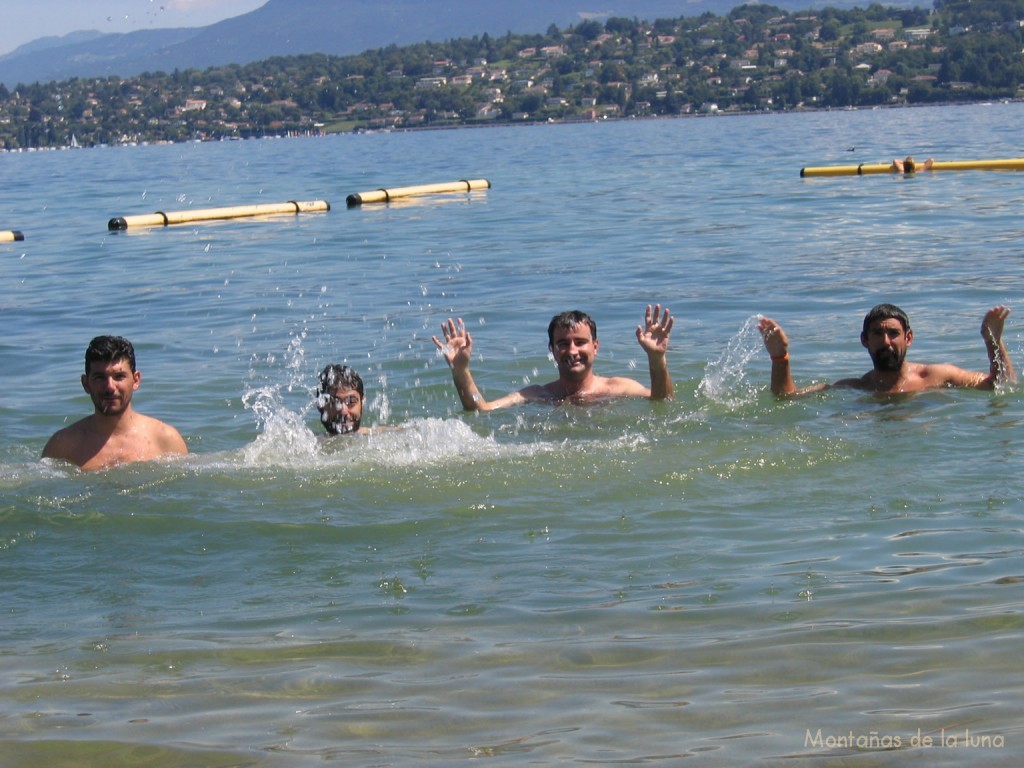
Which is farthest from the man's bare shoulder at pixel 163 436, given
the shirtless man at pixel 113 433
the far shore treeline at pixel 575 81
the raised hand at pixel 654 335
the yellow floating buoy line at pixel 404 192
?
the far shore treeline at pixel 575 81

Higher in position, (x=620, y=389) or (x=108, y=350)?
(x=108, y=350)

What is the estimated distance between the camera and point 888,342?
871cm

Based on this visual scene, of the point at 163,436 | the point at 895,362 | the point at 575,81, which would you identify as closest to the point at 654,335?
the point at 895,362

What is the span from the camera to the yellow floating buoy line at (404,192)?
27.5 meters

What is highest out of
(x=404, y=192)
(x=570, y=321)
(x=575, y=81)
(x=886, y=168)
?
(x=575, y=81)

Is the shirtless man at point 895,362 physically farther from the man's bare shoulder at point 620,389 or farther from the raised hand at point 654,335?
the man's bare shoulder at point 620,389

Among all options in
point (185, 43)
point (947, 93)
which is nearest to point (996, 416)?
point (947, 93)

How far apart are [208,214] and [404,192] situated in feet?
16.6

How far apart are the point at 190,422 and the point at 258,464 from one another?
218cm

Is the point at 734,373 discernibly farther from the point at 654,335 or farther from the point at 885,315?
the point at 654,335

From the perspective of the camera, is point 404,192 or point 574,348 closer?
point 574,348

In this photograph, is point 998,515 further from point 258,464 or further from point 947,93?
point 947,93

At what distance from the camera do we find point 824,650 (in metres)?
4.84

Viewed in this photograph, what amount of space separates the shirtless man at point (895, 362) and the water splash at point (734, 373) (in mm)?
304
